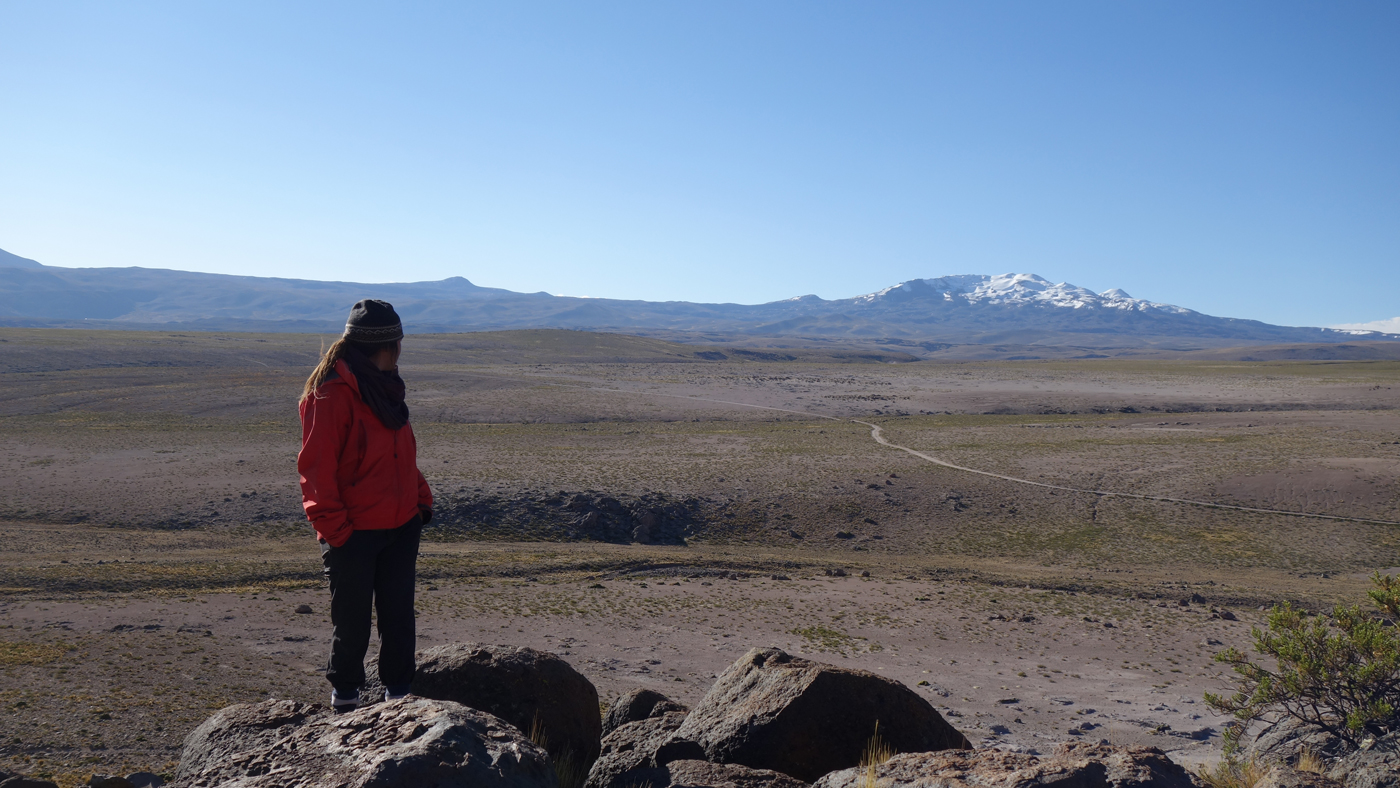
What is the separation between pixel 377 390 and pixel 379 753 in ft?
6.96

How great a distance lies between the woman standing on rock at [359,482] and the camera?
4762mm

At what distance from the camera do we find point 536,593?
17.4 metres

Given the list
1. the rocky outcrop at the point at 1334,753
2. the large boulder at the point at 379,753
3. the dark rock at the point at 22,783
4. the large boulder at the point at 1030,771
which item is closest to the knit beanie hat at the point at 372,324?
the large boulder at the point at 379,753

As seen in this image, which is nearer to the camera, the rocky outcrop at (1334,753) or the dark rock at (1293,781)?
the dark rock at (1293,781)

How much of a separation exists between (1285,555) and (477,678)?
2574cm

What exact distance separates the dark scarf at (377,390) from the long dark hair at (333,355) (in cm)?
4

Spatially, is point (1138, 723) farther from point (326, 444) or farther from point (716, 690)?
point (326, 444)

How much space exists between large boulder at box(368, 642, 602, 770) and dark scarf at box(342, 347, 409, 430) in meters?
2.20

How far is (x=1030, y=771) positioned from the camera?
159 inches

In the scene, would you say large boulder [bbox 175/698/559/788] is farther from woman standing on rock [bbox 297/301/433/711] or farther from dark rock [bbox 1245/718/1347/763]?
dark rock [bbox 1245/718/1347/763]

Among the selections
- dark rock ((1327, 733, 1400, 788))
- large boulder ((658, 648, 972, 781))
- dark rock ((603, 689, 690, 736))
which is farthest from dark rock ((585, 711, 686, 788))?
dark rock ((1327, 733, 1400, 788))

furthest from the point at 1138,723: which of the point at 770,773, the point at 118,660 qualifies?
the point at 118,660

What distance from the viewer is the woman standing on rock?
476 centimetres

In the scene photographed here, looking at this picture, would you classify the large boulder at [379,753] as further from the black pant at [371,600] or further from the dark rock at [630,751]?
the dark rock at [630,751]
